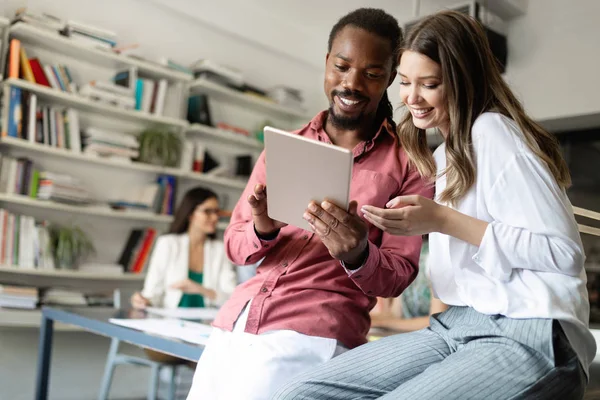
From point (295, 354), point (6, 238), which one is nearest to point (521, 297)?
point (295, 354)

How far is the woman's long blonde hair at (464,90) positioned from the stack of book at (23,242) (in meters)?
3.21

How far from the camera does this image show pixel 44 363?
2.14 metres

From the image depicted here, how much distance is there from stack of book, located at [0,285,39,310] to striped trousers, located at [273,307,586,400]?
9.88ft

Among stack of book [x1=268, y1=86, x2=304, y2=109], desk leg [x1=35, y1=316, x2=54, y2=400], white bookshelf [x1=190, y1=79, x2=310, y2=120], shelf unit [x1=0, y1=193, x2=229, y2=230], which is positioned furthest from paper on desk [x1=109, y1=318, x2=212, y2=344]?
stack of book [x1=268, y1=86, x2=304, y2=109]

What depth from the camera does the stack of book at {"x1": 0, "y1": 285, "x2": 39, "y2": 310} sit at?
3.48 meters

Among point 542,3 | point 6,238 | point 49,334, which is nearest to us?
point 49,334

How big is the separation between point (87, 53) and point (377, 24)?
10.4 feet

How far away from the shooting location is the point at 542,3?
4305mm

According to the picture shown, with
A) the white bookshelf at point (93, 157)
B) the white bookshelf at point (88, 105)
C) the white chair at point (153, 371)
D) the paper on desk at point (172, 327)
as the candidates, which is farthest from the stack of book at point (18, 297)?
the paper on desk at point (172, 327)

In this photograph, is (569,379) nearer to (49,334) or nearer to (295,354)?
(295,354)

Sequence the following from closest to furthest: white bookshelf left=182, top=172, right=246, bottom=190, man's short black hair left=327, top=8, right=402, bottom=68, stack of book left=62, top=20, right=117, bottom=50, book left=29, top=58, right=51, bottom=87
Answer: man's short black hair left=327, top=8, right=402, bottom=68 → book left=29, top=58, right=51, bottom=87 → stack of book left=62, top=20, right=117, bottom=50 → white bookshelf left=182, top=172, right=246, bottom=190

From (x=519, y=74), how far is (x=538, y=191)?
3744 mm

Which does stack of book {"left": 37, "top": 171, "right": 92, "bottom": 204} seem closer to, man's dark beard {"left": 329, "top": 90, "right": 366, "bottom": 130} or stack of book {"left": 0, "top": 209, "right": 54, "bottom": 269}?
stack of book {"left": 0, "top": 209, "right": 54, "bottom": 269}

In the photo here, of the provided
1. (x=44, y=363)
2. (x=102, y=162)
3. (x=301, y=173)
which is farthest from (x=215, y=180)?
(x=301, y=173)
